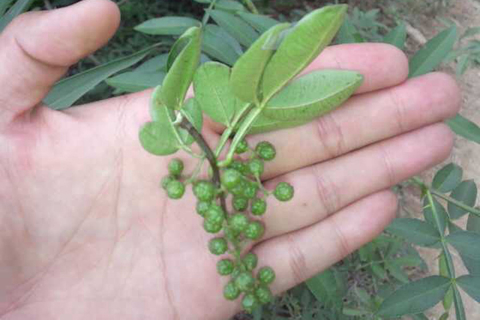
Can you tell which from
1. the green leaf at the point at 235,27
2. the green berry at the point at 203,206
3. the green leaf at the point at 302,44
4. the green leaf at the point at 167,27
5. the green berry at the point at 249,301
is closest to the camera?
the green leaf at the point at 302,44

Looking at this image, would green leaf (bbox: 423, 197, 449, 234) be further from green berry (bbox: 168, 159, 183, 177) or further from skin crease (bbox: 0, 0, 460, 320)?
green berry (bbox: 168, 159, 183, 177)

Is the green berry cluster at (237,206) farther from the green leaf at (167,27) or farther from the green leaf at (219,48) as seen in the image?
the green leaf at (167,27)

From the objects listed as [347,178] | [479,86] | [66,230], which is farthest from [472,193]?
[479,86]

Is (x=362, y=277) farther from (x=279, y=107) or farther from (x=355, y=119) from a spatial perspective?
(x=279, y=107)

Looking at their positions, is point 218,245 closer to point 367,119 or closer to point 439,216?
point 367,119

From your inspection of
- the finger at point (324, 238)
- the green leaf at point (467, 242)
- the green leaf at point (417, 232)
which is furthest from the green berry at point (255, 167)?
the green leaf at point (467, 242)

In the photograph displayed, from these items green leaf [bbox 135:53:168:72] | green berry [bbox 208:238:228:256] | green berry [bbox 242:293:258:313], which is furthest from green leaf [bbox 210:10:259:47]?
green berry [bbox 242:293:258:313]
